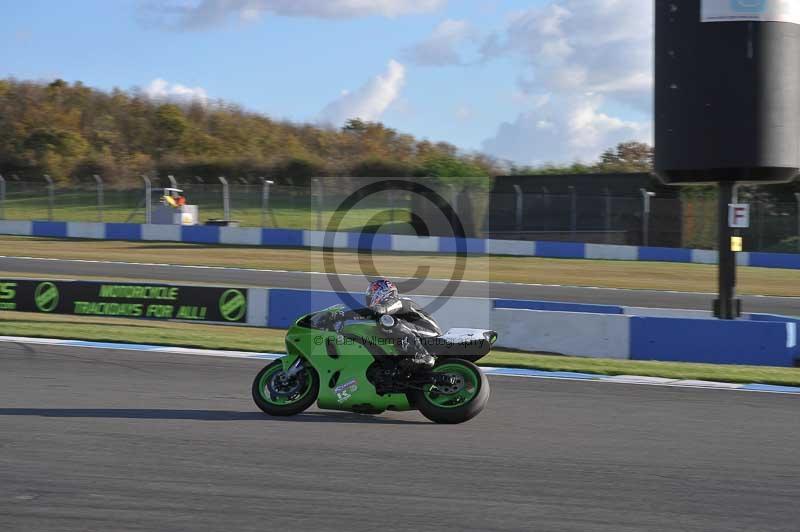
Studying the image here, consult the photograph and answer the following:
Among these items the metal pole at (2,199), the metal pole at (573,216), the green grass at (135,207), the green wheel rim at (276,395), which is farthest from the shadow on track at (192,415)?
the metal pole at (2,199)

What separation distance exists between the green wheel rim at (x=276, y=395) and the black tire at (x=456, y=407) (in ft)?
3.11

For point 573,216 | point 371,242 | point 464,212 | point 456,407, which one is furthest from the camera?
point 464,212

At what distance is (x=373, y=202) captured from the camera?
34.7 metres

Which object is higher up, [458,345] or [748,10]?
[748,10]

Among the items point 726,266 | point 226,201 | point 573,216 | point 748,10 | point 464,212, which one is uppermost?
point 748,10

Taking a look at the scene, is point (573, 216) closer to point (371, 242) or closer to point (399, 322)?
point (371, 242)

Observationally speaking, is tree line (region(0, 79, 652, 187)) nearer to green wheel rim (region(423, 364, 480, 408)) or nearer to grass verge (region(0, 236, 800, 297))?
grass verge (region(0, 236, 800, 297))

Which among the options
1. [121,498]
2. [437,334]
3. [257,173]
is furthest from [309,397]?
[257,173]

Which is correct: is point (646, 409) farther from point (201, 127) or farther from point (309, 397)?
point (201, 127)

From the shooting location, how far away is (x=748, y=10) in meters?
14.5

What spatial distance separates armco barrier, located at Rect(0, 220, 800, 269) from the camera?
31344 millimetres

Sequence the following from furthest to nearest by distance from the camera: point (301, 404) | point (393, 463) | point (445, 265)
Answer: point (445, 265)
point (301, 404)
point (393, 463)

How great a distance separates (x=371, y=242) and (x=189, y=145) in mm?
29325

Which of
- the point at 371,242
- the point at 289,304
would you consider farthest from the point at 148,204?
the point at 289,304
